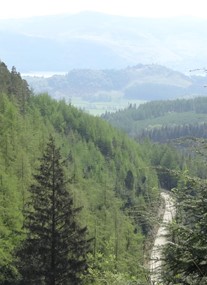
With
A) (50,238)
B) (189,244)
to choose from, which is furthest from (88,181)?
(189,244)

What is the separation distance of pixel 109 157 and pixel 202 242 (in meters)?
116

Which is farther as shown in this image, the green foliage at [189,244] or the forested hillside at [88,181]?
the forested hillside at [88,181]

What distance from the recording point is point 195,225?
917cm

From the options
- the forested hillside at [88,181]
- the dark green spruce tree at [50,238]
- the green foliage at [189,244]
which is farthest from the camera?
the forested hillside at [88,181]

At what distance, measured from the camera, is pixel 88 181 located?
83.1 m

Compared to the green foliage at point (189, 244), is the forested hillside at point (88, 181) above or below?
below

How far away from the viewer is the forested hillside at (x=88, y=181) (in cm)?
3002

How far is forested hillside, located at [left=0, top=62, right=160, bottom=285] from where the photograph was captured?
30.0 m

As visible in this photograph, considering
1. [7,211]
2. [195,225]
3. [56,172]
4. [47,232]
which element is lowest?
[7,211]

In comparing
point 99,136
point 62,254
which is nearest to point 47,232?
point 62,254

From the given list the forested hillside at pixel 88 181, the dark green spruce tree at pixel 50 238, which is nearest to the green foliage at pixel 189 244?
the forested hillside at pixel 88 181

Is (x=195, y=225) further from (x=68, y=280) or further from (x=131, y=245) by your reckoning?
(x=131, y=245)

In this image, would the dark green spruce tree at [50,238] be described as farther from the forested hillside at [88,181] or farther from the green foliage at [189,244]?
the green foliage at [189,244]

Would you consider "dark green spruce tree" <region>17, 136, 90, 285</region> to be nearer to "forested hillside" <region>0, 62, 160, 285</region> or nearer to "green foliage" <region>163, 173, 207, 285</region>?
"forested hillside" <region>0, 62, 160, 285</region>
